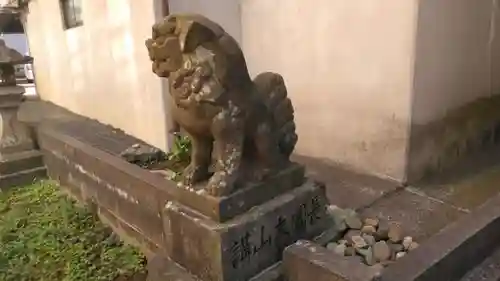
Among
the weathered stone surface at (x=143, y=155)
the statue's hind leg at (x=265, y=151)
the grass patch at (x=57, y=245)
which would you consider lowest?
the grass patch at (x=57, y=245)

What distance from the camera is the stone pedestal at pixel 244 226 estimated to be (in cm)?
237

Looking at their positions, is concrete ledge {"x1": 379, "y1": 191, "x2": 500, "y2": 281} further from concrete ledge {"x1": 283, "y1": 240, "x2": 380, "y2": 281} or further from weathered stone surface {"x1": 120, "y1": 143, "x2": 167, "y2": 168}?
weathered stone surface {"x1": 120, "y1": 143, "x2": 167, "y2": 168}

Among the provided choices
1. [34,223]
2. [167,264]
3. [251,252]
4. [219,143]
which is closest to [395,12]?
[219,143]

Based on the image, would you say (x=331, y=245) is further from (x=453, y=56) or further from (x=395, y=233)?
(x=453, y=56)

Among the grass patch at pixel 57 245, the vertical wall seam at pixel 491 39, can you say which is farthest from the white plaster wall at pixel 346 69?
the grass patch at pixel 57 245

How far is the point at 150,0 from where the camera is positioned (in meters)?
4.15

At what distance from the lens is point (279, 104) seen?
263 cm

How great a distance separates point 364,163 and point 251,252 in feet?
6.05

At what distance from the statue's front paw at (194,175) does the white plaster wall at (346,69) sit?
5.91 ft

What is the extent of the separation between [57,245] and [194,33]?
2.55m

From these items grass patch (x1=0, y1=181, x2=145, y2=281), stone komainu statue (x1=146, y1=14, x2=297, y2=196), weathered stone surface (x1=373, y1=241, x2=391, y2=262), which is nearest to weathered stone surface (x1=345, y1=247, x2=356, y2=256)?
weathered stone surface (x1=373, y1=241, x2=391, y2=262)

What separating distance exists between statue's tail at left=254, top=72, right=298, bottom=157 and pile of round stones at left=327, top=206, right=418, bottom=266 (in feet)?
2.25

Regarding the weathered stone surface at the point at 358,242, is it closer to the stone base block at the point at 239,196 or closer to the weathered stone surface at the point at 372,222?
the weathered stone surface at the point at 372,222

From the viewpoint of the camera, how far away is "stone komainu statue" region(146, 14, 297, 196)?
2307mm
